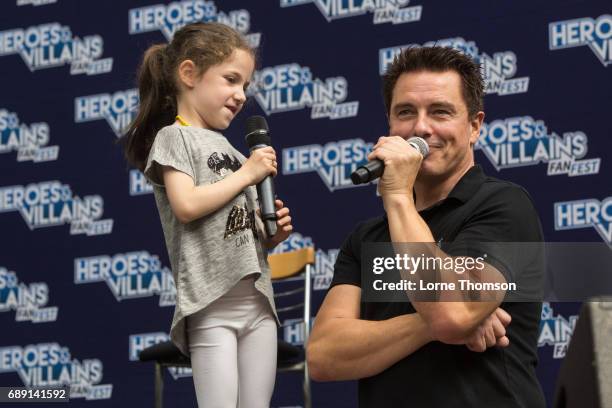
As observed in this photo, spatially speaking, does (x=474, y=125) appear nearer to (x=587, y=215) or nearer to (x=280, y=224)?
(x=280, y=224)

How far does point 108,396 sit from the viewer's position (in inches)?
168

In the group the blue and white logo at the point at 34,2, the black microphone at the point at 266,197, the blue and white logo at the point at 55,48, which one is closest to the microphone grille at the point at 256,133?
the black microphone at the point at 266,197

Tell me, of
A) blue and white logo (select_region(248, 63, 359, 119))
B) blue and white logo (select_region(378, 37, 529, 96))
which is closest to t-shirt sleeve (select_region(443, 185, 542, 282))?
blue and white logo (select_region(378, 37, 529, 96))

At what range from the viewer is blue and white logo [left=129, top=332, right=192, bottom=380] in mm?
4191

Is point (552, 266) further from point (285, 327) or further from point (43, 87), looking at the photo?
point (43, 87)

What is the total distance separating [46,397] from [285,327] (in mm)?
2123

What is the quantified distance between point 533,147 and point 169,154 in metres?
1.97

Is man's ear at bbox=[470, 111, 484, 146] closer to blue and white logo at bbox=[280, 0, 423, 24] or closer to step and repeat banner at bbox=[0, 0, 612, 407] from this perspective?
step and repeat banner at bbox=[0, 0, 612, 407]

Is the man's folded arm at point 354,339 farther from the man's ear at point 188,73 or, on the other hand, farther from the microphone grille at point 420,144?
the man's ear at point 188,73

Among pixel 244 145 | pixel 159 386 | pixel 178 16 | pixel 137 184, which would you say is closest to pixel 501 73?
pixel 244 145

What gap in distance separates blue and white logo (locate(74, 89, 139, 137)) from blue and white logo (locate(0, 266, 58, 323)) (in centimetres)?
84

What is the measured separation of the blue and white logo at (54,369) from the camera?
4.30 m

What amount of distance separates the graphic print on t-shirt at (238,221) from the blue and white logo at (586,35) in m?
2.02

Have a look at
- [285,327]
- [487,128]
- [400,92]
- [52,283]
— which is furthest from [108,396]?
[400,92]
